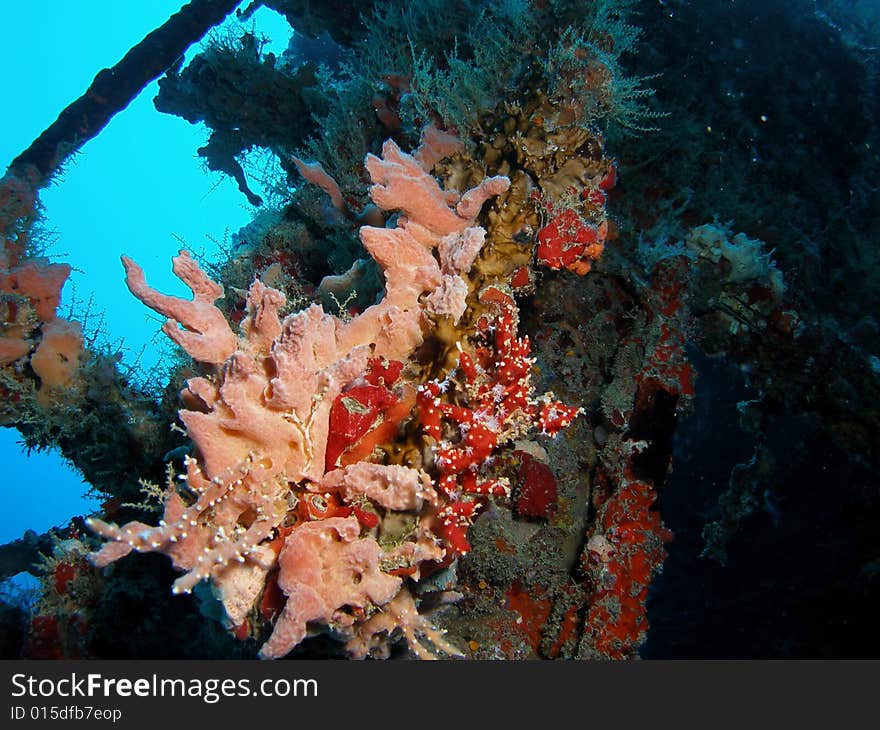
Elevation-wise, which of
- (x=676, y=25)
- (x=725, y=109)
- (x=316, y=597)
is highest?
(x=676, y=25)

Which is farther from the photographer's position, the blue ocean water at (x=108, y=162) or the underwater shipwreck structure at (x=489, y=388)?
the blue ocean water at (x=108, y=162)

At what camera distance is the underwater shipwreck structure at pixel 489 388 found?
2.19 metres

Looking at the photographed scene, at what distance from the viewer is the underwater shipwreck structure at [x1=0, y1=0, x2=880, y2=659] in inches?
86.4

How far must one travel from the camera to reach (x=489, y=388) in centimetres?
236

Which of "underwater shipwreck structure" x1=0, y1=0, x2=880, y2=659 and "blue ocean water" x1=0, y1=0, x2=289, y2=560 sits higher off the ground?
"blue ocean water" x1=0, y1=0, x2=289, y2=560

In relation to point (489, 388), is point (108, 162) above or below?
above

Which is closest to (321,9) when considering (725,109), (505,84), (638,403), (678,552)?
(505,84)

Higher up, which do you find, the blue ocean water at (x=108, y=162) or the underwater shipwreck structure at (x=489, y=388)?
the blue ocean water at (x=108, y=162)

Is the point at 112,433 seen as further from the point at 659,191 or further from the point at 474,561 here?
the point at 659,191

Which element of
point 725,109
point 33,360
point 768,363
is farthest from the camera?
point 725,109

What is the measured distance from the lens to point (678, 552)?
342 centimetres

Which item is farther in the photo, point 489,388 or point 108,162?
point 108,162

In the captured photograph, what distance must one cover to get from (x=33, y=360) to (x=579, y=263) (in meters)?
4.25

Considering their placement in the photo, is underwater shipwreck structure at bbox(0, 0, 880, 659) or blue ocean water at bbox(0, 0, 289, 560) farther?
blue ocean water at bbox(0, 0, 289, 560)
